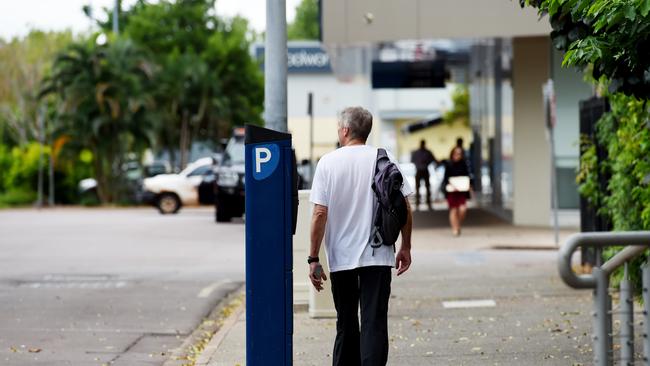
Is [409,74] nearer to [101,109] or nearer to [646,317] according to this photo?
[101,109]

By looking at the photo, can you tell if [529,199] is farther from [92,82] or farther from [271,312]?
[92,82]

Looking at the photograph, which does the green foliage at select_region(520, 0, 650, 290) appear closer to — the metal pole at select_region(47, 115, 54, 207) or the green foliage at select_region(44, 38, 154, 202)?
the green foliage at select_region(44, 38, 154, 202)

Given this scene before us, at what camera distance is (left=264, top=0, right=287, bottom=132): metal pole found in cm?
1082

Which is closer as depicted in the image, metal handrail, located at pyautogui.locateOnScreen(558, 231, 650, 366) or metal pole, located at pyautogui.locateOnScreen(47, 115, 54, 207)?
metal handrail, located at pyautogui.locateOnScreen(558, 231, 650, 366)

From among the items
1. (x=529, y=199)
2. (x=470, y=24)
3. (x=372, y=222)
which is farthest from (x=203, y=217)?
(x=372, y=222)

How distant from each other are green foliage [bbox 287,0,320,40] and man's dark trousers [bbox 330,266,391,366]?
90.6m

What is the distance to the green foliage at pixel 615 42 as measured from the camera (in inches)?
260

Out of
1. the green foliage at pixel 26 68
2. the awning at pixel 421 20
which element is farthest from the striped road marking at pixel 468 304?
the green foliage at pixel 26 68

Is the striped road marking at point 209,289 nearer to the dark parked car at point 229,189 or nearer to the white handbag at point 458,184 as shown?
the white handbag at point 458,184

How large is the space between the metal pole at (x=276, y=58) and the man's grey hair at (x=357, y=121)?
151 inches

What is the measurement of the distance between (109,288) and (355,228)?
8.22 meters

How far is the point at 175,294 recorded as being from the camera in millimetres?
14195

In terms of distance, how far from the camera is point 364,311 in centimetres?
708

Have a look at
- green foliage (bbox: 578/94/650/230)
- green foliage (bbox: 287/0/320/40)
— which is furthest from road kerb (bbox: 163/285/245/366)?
green foliage (bbox: 287/0/320/40)
